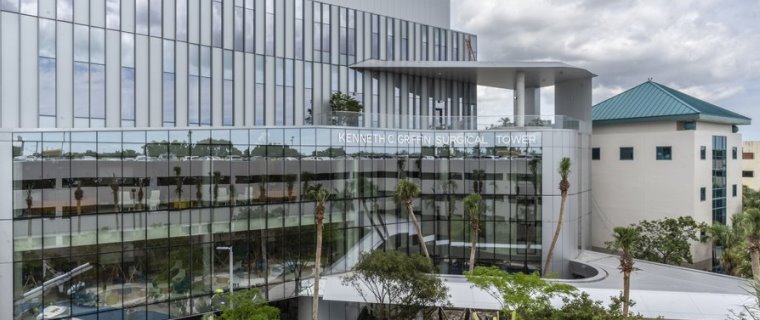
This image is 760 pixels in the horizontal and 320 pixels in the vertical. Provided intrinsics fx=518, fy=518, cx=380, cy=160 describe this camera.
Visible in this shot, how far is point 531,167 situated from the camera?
133 feet

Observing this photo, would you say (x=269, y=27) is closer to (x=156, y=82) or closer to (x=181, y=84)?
(x=181, y=84)

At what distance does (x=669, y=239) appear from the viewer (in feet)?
149

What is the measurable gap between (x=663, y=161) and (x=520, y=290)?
28569 mm

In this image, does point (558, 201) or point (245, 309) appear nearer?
point (245, 309)

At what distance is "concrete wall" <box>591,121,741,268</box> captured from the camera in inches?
1903

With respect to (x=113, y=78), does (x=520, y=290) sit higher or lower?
lower

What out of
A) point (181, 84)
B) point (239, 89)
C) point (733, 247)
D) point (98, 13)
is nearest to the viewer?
point (98, 13)

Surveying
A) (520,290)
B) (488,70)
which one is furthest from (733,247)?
(520,290)

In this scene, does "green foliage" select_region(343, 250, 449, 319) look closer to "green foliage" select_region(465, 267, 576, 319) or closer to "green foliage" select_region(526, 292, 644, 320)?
"green foliage" select_region(465, 267, 576, 319)

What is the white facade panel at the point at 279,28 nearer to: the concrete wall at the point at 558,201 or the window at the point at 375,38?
the window at the point at 375,38

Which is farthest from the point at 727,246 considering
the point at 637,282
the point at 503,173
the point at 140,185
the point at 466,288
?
the point at 140,185

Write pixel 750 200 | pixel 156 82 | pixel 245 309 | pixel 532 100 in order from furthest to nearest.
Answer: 1. pixel 750 200
2. pixel 532 100
3. pixel 156 82
4. pixel 245 309

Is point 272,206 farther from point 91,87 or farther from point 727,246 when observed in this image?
point 727,246

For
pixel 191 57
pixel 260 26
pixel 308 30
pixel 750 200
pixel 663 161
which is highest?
pixel 308 30
